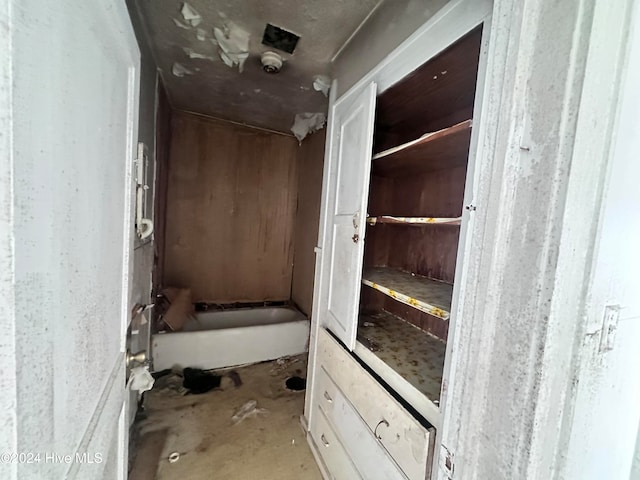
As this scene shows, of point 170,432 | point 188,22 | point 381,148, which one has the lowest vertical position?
point 170,432

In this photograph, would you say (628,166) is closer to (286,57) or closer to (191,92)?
(286,57)

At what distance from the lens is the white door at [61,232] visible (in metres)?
0.31

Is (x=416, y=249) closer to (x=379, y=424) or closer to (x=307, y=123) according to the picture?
(x=379, y=424)

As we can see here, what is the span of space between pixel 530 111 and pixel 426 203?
119 centimetres

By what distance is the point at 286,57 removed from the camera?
169 cm

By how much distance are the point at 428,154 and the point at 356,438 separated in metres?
1.36

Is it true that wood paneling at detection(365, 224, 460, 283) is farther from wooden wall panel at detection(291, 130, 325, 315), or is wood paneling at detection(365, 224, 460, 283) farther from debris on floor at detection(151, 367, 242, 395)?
debris on floor at detection(151, 367, 242, 395)

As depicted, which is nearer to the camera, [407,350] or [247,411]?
[407,350]

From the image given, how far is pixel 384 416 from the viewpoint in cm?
102

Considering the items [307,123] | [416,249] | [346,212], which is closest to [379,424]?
[346,212]

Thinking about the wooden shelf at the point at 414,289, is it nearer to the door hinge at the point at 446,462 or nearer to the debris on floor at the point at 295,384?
the door hinge at the point at 446,462

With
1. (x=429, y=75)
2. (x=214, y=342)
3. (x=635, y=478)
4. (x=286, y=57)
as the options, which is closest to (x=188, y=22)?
(x=286, y=57)

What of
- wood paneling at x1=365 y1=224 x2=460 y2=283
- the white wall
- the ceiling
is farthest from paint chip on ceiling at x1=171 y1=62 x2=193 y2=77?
wood paneling at x1=365 y1=224 x2=460 y2=283

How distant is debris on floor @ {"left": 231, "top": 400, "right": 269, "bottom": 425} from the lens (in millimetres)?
1879
